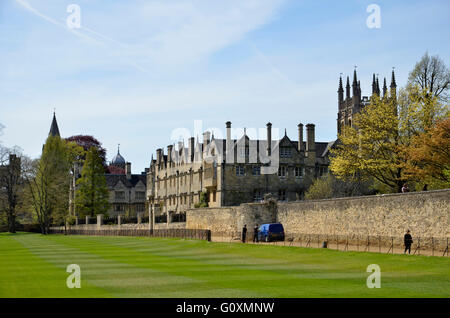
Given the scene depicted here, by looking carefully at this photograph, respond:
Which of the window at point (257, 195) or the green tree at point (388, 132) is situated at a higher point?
the green tree at point (388, 132)

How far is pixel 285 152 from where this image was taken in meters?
70.4

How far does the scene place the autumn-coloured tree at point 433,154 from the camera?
41.8 meters

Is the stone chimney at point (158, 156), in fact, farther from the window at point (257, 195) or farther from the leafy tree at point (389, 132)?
the leafy tree at point (389, 132)

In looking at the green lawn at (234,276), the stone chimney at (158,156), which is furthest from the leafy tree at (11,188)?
the green lawn at (234,276)

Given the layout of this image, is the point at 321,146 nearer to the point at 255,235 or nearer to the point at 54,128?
the point at 255,235

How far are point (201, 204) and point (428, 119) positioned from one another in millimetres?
32059

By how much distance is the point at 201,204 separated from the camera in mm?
72688

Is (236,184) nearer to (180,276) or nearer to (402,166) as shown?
(402,166)

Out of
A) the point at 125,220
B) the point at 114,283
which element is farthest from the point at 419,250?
the point at 125,220

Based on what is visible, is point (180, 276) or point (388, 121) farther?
point (388, 121)

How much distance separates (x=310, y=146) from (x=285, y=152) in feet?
11.2

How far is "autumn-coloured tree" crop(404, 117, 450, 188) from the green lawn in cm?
1323

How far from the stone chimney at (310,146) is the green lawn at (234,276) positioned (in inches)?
1471

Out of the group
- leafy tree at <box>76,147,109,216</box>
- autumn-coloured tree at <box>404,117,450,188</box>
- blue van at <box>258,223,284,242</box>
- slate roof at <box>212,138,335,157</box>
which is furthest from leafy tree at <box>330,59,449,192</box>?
leafy tree at <box>76,147,109,216</box>
